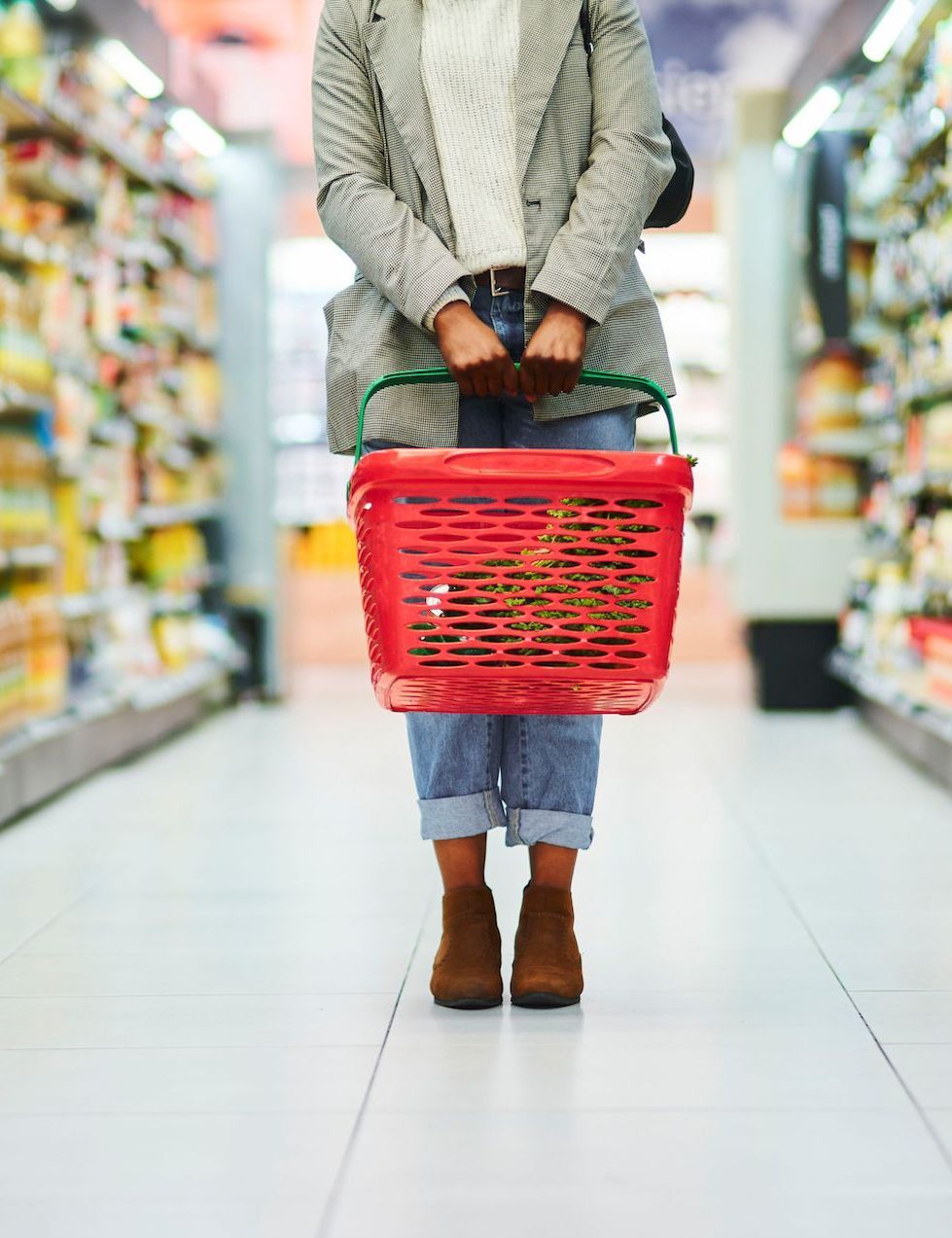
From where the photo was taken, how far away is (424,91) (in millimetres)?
1964

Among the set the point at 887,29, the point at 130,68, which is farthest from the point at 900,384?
the point at 130,68

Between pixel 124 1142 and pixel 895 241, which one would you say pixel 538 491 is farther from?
pixel 895 241

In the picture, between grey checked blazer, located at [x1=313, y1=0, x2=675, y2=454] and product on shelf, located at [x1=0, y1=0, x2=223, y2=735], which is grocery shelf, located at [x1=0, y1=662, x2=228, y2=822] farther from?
grey checked blazer, located at [x1=313, y1=0, x2=675, y2=454]

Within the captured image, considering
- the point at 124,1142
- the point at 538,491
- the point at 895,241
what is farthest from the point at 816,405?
the point at 124,1142

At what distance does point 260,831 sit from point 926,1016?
1.75 metres

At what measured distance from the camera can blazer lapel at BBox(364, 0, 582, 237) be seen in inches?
76.5

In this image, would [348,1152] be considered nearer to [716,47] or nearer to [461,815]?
[461,815]

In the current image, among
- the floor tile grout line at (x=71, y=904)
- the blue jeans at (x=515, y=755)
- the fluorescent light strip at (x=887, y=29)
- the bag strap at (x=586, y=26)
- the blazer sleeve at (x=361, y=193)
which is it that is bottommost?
the floor tile grout line at (x=71, y=904)

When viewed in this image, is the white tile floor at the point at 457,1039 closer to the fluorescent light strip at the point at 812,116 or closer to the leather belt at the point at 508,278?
the leather belt at the point at 508,278

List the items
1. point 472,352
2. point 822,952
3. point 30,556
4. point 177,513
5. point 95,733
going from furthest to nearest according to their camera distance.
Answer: point 177,513
point 95,733
point 30,556
point 822,952
point 472,352

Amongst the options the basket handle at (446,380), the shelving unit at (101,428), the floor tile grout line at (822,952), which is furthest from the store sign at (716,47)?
the basket handle at (446,380)

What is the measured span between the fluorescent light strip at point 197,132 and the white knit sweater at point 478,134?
12.5 ft

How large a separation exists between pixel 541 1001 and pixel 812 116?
4.13 metres

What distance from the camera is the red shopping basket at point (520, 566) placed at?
166cm
